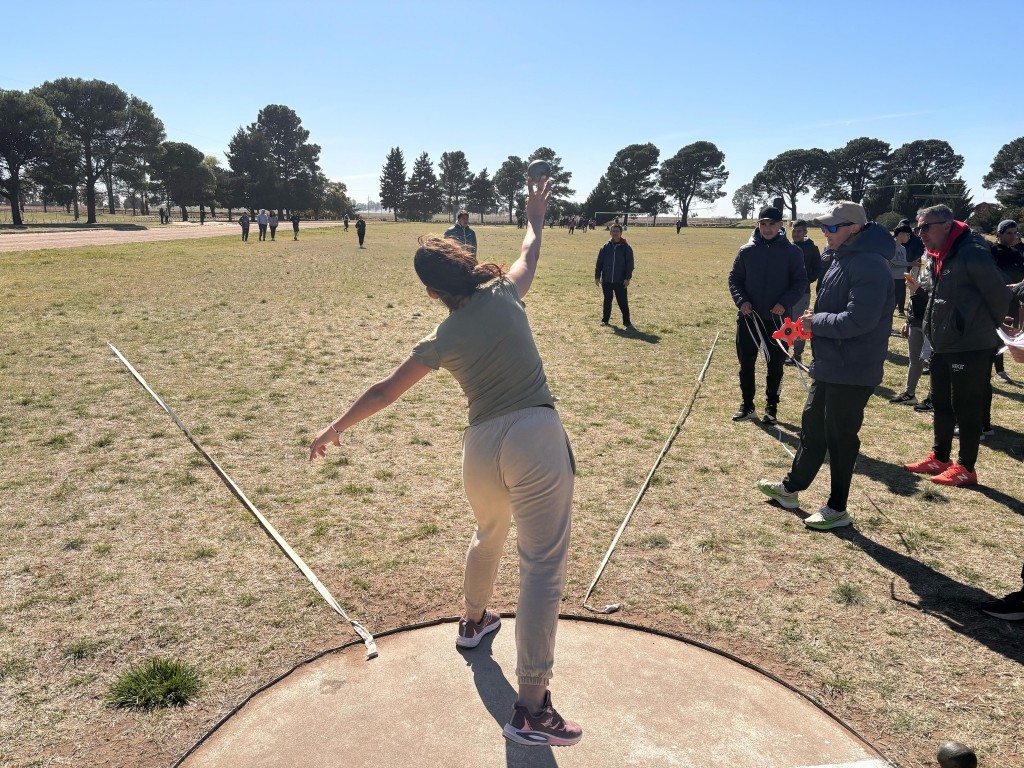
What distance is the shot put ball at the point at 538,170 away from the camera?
346 cm

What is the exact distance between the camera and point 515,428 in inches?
110

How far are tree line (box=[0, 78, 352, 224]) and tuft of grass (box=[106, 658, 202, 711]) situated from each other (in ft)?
221

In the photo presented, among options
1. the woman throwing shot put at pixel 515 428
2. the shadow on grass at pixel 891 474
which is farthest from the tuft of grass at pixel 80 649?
the shadow on grass at pixel 891 474

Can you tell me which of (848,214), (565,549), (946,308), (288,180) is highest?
(288,180)

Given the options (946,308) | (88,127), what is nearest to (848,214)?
(946,308)

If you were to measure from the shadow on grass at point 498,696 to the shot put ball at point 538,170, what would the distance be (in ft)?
8.03

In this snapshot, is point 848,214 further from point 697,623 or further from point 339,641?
point 339,641

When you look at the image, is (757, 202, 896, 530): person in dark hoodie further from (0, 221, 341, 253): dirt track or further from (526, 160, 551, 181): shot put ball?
(0, 221, 341, 253): dirt track

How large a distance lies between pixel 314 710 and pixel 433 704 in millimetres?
537

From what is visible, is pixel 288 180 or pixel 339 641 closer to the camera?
pixel 339 641

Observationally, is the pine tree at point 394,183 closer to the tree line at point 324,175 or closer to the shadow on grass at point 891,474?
the tree line at point 324,175

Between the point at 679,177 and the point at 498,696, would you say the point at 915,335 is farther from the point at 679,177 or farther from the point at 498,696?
the point at 679,177

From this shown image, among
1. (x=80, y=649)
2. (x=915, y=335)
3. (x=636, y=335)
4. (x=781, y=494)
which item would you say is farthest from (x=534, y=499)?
(x=636, y=335)

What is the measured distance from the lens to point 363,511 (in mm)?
5309
